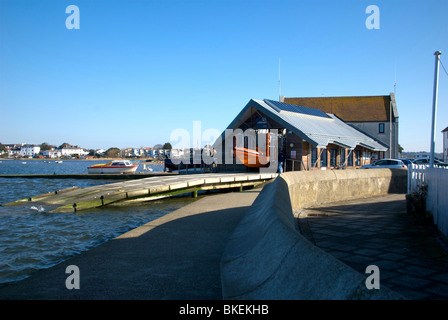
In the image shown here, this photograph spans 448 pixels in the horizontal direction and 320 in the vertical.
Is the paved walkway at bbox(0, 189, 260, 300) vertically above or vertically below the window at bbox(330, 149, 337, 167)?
below

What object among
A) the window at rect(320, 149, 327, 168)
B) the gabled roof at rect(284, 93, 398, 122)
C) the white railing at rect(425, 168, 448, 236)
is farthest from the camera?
the gabled roof at rect(284, 93, 398, 122)

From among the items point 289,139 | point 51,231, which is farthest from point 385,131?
point 51,231

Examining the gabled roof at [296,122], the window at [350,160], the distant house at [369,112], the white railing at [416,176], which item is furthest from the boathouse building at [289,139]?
the distant house at [369,112]

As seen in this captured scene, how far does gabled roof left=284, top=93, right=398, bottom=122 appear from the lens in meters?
51.4

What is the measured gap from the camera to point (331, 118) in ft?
125

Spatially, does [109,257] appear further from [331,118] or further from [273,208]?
[331,118]

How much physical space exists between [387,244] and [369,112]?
162ft

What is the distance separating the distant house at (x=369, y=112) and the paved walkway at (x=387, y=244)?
40133mm

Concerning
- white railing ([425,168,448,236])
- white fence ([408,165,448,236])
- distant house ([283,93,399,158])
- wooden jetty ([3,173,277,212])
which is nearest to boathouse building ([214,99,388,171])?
wooden jetty ([3,173,277,212])

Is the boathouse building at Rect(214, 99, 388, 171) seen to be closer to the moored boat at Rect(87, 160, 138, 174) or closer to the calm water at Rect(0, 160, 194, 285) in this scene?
the calm water at Rect(0, 160, 194, 285)

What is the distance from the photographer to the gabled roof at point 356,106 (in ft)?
169

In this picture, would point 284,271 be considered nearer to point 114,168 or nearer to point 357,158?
point 357,158

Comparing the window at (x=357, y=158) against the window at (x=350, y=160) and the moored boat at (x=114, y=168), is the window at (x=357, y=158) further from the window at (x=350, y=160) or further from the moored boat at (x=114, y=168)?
the moored boat at (x=114, y=168)

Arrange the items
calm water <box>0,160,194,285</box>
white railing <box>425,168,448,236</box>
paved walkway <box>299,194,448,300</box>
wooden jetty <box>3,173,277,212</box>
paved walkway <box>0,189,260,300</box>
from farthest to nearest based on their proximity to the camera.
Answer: wooden jetty <box>3,173,277,212</box>
calm water <box>0,160,194,285</box>
white railing <box>425,168,448,236</box>
paved walkway <box>299,194,448,300</box>
paved walkway <box>0,189,260,300</box>
